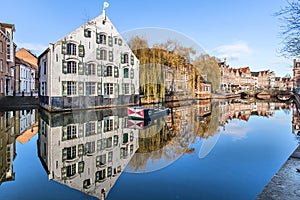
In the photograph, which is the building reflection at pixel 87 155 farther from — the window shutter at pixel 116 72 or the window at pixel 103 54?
the window shutter at pixel 116 72

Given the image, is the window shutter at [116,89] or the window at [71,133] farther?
the window shutter at [116,89]

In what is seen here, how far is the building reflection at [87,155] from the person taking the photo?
4574 mm

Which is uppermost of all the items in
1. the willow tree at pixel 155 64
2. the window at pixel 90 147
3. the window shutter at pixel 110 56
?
the window shutter at pixel 110 56

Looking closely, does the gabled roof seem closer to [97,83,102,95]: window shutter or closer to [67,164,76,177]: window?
[97,83,102,95]: window shutter

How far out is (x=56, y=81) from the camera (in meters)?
17.0

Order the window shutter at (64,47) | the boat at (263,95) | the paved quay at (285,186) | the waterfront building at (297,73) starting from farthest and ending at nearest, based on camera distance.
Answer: the boat at (263,95) → the window shutter at (64,47) → the waterfront building at (297,73) → the paved quay at (285,186)

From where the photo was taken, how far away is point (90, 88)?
18891 mm

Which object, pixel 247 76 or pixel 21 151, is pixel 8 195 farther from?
pixel 247 76

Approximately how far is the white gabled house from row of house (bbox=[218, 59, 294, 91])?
1108 inches

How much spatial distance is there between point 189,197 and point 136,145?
362 centimetres

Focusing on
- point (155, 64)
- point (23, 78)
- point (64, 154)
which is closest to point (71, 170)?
point (64, 154)

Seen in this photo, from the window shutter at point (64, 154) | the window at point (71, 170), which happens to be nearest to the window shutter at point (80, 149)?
the window shutter at point (64, 154)

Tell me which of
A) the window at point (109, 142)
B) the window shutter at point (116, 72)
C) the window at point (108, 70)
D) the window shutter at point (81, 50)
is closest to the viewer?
the window at point (109, 142)

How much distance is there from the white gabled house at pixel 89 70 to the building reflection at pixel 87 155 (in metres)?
7.87
